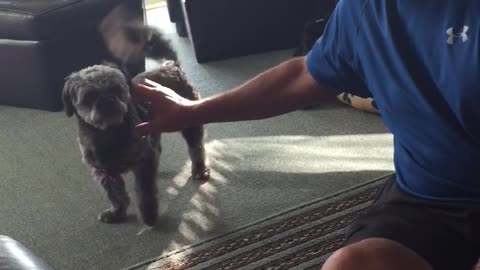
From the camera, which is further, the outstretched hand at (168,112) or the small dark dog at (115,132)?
the small dark dog at (115,132)

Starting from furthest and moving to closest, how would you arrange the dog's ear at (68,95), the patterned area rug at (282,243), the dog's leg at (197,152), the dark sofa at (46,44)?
the dark sofa at (46,44) < the dog's leg at (197,152) < the dog's ear at (68,95) < the patterned area rug at (282,243)

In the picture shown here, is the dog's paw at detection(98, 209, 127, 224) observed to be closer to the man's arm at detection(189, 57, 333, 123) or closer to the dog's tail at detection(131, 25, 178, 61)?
the dog's tail at detection(131, 25, 178, 61)

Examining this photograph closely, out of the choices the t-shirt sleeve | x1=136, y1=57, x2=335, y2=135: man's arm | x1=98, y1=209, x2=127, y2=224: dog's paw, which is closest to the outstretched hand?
x1=136, y1=57, x2=335, y2=135: man's arm

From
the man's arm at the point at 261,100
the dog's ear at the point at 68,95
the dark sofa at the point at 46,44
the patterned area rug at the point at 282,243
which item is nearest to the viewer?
the man's arm at the point at 261,100

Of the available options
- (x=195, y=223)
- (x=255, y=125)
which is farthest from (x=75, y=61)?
(x=195, y=223)

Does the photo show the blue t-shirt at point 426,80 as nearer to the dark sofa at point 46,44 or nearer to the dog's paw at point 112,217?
the dog's paw at point 112,217

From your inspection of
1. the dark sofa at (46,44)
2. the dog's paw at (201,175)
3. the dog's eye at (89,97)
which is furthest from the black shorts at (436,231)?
the dark sofa at (46,44)

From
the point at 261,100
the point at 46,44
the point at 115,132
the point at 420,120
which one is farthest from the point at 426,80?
the point at 46,44

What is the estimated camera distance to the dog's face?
1.75 metres

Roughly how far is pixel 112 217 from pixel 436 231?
115 centimetres

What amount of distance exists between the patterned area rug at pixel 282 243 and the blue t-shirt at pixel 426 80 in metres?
0.61

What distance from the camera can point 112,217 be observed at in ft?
6.40

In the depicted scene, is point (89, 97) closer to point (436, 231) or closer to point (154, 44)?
point (154, 44)

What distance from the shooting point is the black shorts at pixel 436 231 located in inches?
40.9
